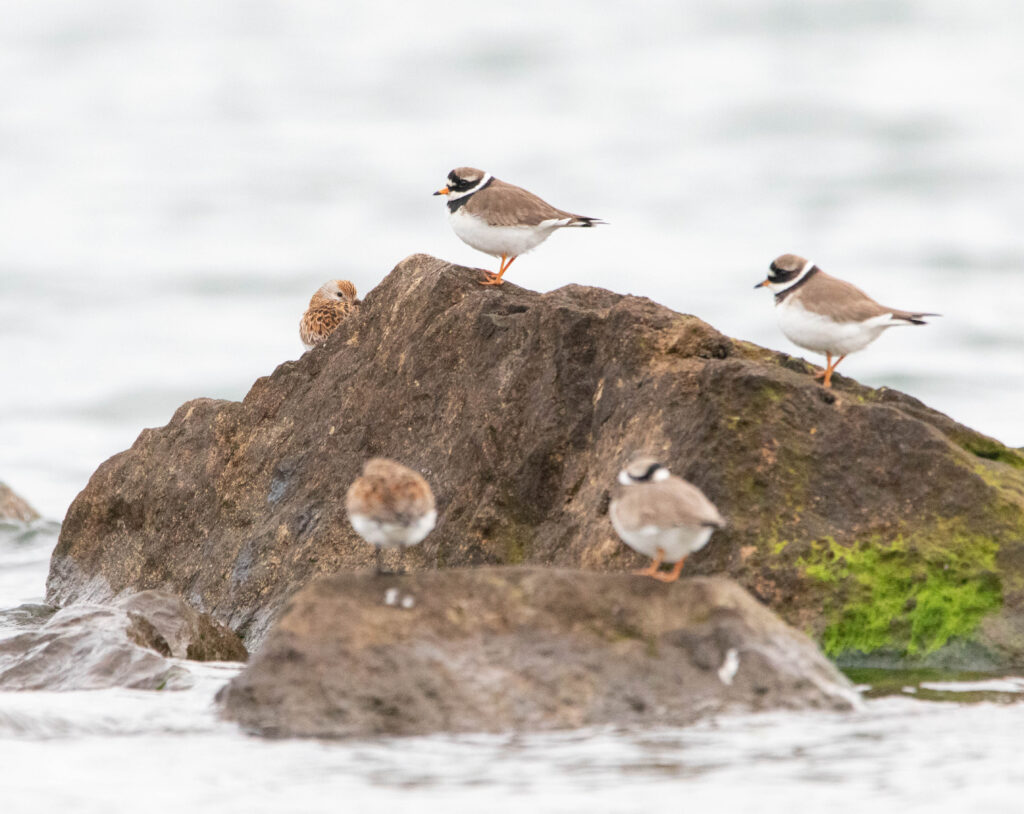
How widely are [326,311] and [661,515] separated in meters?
8.01

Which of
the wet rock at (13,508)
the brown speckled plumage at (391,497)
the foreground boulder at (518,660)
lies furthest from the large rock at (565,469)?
the wet rock at (13,508)

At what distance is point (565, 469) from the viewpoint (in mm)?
9703

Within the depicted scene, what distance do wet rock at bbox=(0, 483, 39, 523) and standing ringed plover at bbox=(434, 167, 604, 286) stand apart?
10890mm

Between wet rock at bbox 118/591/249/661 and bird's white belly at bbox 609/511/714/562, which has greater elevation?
bird's white belly at bbox 609/511/714/562

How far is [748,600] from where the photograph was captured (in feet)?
23.7

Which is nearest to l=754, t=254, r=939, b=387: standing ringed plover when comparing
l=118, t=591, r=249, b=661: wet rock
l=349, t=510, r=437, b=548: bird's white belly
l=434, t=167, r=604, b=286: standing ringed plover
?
l=434, t=167, r=604, b=286: standing ringed plover

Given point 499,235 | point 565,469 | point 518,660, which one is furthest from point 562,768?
point 499,235

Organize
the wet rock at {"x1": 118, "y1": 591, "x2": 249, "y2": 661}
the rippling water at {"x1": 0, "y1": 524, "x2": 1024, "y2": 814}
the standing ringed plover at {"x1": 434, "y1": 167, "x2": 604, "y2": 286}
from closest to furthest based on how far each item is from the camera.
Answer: the rippling water at {"x1": 0, "y1": 524, "x2": 1024, "y2": 814} < the wet rock at {"x1": 118, "y1": 591, "x2": 249, "y2": 661} < the standing ringed plover at {"x1": 434, "y1": 167, "x2": 604, "y2": 286}

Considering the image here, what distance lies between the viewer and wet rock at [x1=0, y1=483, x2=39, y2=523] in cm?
2016

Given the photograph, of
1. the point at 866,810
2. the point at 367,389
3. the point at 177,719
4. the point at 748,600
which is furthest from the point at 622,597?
the point at 367,389

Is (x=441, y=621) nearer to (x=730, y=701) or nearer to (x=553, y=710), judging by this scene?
(x=553, y=710)

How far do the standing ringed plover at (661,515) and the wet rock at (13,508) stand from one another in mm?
14851

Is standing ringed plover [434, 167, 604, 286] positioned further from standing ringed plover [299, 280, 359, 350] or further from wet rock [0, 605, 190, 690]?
wet rock [0, 605, 190, 690]

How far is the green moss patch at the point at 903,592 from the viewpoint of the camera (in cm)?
845
